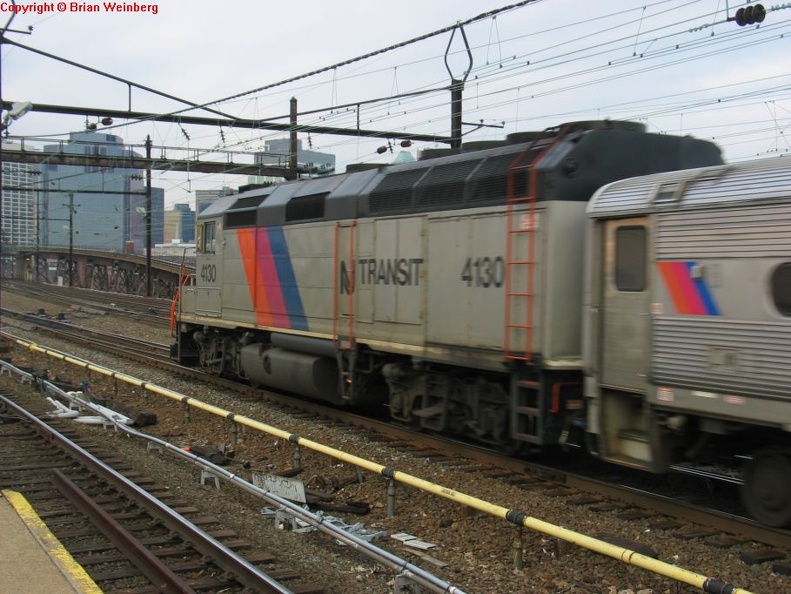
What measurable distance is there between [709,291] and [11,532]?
6.25 meters

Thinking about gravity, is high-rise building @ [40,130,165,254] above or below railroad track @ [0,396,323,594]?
above

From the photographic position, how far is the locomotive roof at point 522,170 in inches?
326

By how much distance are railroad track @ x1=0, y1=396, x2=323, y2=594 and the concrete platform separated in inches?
6.0

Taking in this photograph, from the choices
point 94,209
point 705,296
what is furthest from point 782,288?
point 94,209

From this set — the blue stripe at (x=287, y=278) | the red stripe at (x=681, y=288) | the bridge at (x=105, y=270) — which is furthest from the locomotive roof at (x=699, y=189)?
the bridge at (x=105, y=270)

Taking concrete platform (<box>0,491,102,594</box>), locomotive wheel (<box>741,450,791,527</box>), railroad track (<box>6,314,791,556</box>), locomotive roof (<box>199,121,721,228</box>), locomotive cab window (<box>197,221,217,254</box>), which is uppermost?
locomotive roof (<box>199,121,721,228</box>)

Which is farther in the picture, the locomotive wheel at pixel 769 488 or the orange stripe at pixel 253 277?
the orange stripe at pixel 253 277

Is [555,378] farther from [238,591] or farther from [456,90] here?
[456,90]

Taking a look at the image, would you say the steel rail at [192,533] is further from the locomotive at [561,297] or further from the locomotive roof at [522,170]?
the locomotive roof at [522,170]

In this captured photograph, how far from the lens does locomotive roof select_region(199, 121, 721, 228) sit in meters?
8.29

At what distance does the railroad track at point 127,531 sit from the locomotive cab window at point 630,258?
4.18 meters

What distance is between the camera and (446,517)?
24.1 ft

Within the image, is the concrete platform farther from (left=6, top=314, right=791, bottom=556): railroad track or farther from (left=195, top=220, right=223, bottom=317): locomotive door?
(left=195, top=220, right=223, bottom=317): locomotive door

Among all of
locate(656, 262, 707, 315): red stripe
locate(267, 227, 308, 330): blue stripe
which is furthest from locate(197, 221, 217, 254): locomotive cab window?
locate(656, 262, 707, 315): red stripe
